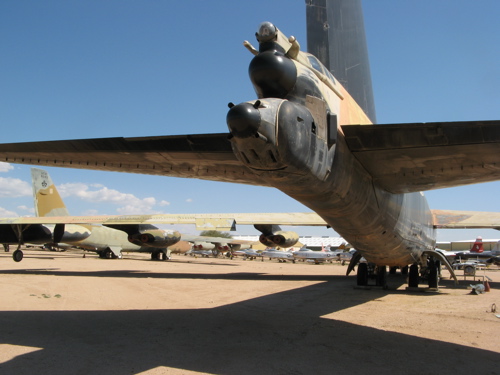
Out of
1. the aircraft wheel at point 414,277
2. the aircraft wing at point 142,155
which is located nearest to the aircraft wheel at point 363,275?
the aircraft wheel at point 414,277

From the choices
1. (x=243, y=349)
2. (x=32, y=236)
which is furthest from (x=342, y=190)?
(x=32, y=236)

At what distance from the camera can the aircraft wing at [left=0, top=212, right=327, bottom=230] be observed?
70.8 ft

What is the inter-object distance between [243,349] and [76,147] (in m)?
3.71

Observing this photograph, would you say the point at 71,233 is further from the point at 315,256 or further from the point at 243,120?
the point at 243,120

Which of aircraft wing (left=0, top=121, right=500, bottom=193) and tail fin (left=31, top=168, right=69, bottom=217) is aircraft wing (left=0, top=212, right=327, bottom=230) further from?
aircraft wing (left=0, top=121, right=500, bottom=193)

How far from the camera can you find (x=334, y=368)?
15.1ft

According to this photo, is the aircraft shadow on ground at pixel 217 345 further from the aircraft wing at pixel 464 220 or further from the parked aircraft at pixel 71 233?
the parked aircraft at pixel 71 233

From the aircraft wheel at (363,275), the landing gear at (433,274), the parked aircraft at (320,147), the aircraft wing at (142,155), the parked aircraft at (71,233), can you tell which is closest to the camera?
the parked aircraft at (320,147)

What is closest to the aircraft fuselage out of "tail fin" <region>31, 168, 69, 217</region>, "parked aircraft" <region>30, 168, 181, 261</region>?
"parked aircraft" <region>30, 168, 181, 261</region>

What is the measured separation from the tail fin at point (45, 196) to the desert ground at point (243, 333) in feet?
66.0

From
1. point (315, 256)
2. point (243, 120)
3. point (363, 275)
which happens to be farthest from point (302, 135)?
point (315, 256)

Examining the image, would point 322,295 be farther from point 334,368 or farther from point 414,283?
point 334,368

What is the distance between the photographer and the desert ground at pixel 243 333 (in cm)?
468

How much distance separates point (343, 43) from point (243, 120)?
4.68 m
